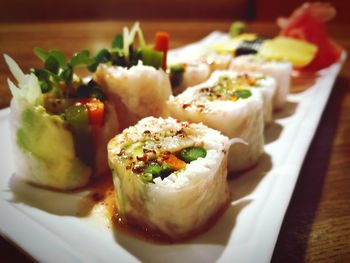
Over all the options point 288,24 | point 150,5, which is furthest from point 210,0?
point 288,24

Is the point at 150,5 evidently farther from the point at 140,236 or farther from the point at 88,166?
the point at 140,236

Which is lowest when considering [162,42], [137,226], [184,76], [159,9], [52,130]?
[159,9]

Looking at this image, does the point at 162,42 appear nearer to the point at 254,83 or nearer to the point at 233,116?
the point at 254,83

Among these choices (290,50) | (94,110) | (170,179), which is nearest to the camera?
(170,179)

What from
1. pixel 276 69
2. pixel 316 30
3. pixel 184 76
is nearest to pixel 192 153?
pixel 184 76

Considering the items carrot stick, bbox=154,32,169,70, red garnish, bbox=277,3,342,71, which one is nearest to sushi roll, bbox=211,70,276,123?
carrot stick, bbox=154,32,169,70

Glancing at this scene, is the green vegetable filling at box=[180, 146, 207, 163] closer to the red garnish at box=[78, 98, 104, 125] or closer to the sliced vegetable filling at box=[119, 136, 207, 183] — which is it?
the sliced vegetable filling at box=[119, 136, 207, 183]

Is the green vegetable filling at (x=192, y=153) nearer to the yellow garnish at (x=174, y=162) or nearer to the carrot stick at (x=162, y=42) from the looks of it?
the yellow garnish at (x=174, y=162)
